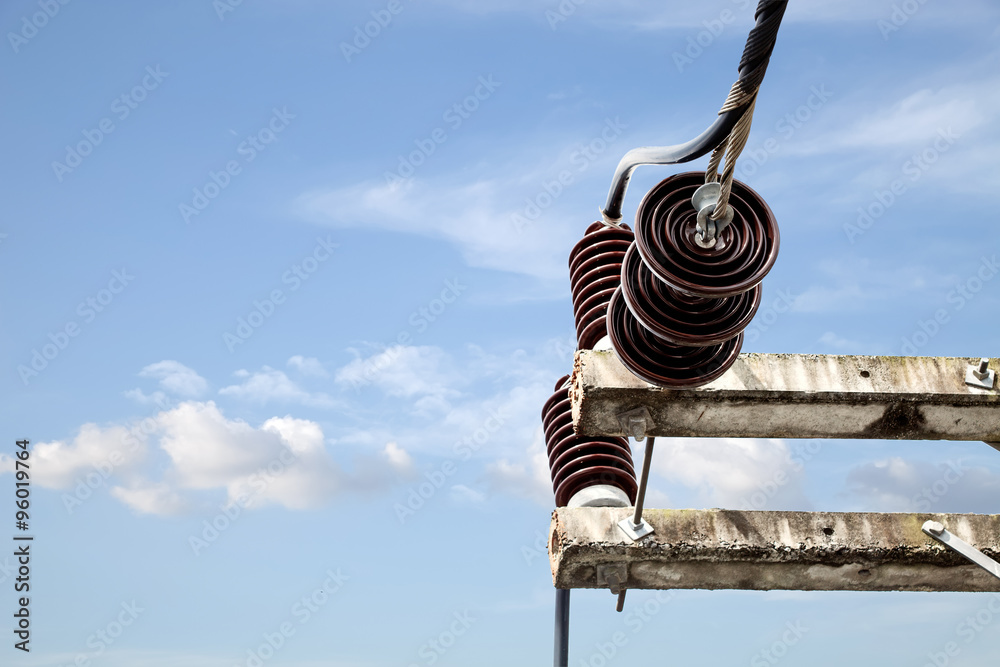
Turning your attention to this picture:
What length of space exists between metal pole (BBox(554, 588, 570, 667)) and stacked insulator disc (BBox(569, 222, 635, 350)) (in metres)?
1.64

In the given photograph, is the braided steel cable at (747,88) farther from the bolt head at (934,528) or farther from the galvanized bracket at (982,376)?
the bolt head at (934,528)

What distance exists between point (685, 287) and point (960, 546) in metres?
2.72

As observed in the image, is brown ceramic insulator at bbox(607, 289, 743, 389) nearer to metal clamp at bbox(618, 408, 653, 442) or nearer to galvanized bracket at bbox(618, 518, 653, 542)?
metal clamp at bbox(618, 408, 653, 442)

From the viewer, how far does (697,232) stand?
18.2 ft

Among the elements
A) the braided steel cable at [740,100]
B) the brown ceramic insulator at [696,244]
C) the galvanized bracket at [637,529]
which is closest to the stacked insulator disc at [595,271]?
the braided steel cable at [740,100]

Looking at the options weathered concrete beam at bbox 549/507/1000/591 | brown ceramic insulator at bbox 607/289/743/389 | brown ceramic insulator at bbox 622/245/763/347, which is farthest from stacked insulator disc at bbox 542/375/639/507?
brown ceramic insulator at bbox 622/245/763/347

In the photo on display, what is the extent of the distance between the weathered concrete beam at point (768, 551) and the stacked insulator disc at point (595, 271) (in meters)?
1.29

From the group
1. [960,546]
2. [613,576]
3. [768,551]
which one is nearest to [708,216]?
[768,551]

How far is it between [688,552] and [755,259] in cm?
196

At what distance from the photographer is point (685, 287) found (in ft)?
18.0

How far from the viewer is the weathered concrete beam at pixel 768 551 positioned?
6.36 metres

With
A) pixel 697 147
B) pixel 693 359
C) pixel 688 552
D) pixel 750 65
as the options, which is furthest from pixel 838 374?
pixel 750 65

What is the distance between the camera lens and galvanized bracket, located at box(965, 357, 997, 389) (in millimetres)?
6586

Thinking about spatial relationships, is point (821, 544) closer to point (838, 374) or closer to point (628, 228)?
point (838, 374)
